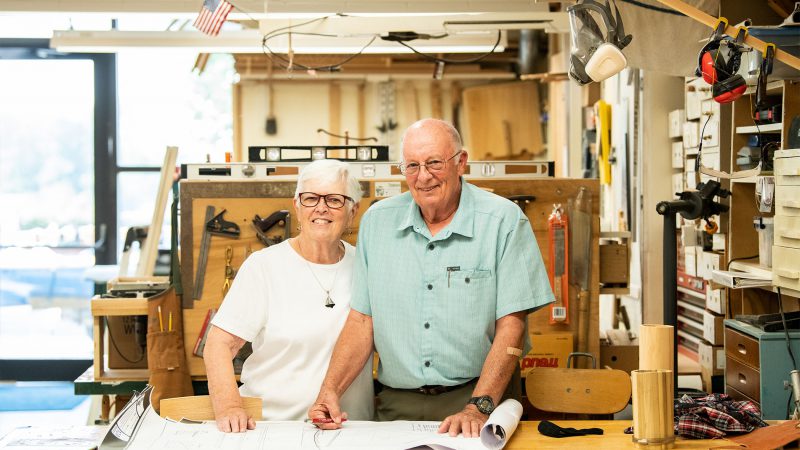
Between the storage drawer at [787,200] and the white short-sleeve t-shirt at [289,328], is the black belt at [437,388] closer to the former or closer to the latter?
the white short-sleeve t-shirt at [289,328]

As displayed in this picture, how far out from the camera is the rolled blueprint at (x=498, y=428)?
8.92ft

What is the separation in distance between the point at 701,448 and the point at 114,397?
3478 millimetres

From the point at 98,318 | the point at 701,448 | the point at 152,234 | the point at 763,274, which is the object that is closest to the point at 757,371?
Result: the point at 763,274

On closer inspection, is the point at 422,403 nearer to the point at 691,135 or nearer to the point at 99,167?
the point at 691,135

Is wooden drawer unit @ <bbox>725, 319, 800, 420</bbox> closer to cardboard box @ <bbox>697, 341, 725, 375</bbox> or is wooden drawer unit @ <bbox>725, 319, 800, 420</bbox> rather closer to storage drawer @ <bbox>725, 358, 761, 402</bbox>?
storage drawer @ <bbox>725, 358, 761, 402</bbox>

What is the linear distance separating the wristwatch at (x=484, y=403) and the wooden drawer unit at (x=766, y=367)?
1566 millimetres

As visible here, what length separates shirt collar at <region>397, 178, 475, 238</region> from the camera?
316 centimetres

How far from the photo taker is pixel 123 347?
5.00m

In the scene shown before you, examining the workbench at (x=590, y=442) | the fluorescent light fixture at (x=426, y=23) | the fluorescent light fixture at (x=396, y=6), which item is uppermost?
the fluorescent light fixture at (x=396, y=6)

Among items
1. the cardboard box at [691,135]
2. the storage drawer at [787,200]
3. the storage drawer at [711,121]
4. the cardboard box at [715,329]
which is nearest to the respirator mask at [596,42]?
the storage drawer at [787,200]

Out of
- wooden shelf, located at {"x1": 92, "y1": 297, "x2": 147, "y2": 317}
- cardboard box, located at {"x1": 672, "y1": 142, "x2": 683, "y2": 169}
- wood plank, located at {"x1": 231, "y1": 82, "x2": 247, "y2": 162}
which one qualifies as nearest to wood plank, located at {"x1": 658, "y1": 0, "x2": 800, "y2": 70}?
cardboard box, located at {"x1": 672, "y1": 142, "x2": 683, "y2": 169}

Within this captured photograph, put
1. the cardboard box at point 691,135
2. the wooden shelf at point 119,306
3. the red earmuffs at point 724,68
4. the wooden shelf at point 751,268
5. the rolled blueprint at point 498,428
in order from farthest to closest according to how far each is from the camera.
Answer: the cardboard box at point 691,135, the wooden shelf at point 119,306, the wooden shelf at point 751,268, the red earmuffs at point 724,68, the rolled blueprint at point 498,428

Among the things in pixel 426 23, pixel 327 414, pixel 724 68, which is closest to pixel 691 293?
pixel 426 23

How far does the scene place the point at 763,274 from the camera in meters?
4.43
